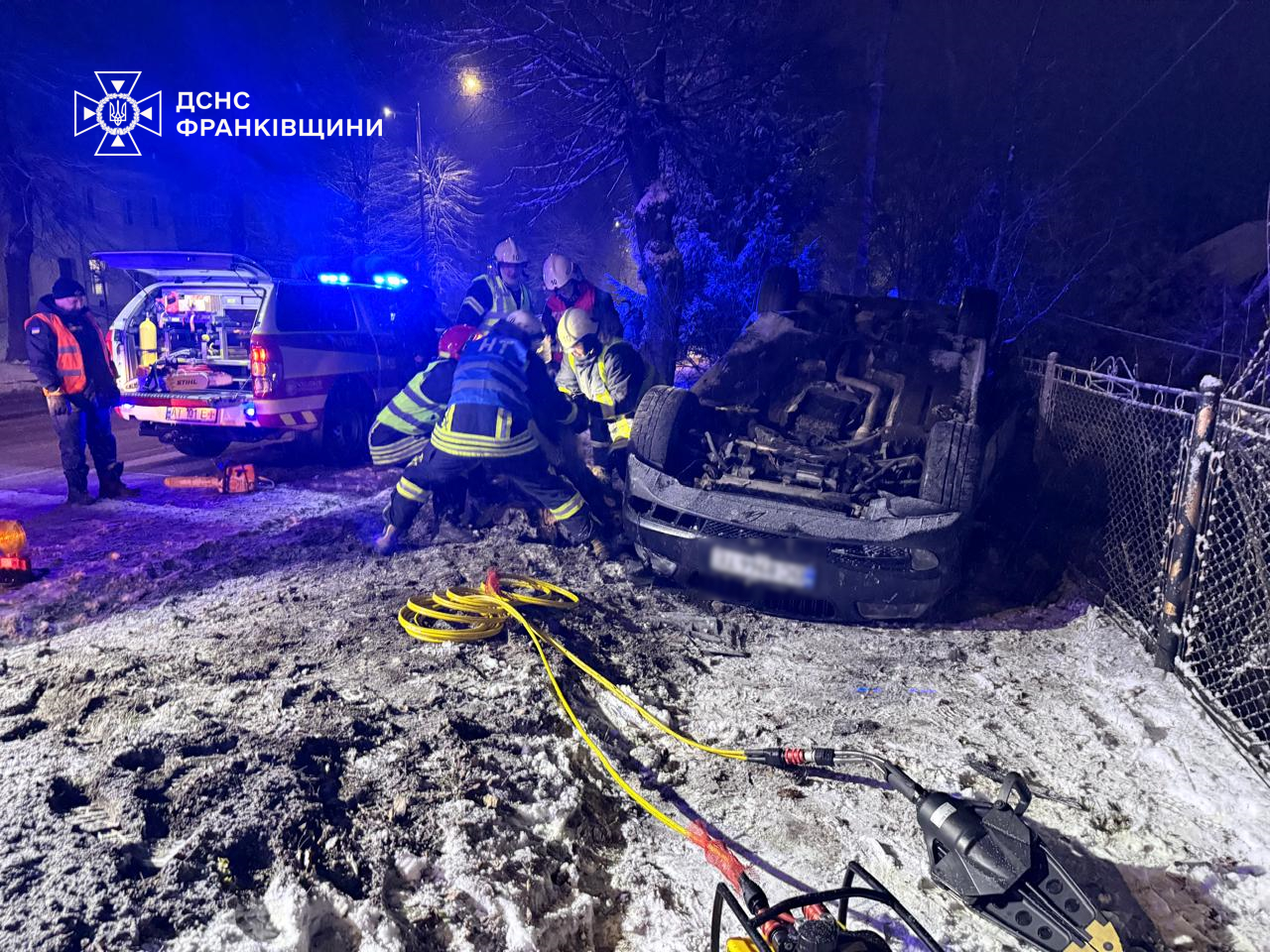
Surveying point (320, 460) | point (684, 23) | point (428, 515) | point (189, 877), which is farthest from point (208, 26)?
point (189, 877)

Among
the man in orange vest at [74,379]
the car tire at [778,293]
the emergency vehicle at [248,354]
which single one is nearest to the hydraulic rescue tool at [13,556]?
the man in orange vest at [74,379]

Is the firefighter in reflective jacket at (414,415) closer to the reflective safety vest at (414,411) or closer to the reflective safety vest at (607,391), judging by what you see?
the reflective safety vest at (414,411)

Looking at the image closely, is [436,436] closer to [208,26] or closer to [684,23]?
[684,23]

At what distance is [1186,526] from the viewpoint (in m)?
3.84

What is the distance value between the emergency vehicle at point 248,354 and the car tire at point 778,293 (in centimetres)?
459

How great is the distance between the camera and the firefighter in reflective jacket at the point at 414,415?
570cm

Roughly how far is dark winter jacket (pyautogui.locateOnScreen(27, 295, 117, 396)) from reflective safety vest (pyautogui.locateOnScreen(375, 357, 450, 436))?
2.91 meters

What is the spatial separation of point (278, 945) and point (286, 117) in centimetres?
3269

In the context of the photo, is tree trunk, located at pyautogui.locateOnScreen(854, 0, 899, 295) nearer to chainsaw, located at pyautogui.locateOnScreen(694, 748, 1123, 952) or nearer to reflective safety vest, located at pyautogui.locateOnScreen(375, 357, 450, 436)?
reflective safety vest, located at pyautogui.locateOnScreen(375, 357, 450, 436)

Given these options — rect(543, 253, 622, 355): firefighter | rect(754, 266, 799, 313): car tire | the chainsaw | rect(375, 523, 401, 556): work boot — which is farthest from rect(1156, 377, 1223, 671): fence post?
rect(543, 253, 622, 355): firefighter

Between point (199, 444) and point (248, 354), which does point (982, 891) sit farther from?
point (199, 444)

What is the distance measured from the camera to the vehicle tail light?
747cm

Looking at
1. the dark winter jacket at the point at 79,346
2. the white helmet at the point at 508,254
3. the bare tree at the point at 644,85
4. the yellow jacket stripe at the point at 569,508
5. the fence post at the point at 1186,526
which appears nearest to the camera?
the fence post at the point at 1186,526

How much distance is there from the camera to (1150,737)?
3.40 meters
